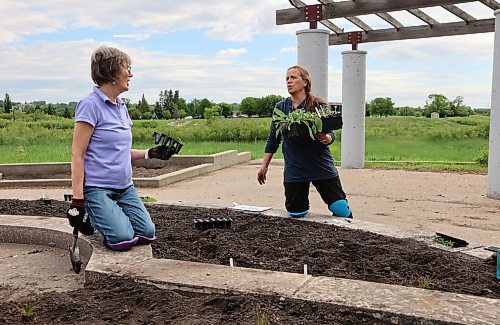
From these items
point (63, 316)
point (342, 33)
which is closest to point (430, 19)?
point (342, 33)

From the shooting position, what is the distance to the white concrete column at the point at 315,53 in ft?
33.2

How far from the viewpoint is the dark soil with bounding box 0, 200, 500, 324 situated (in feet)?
9.05

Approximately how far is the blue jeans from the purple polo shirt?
8 cm

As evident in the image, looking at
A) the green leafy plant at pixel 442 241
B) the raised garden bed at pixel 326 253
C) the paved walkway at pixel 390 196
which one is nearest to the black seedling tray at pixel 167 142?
the raised garden bed at pixel 326 253

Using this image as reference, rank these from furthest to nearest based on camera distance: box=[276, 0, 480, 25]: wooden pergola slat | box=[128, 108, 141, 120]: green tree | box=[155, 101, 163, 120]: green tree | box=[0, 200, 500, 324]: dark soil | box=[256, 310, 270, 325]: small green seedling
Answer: box=[155, 101, 163, 120]: green tree < box=[128, 108, 141, 120]: green tree < box=[276, 0, 480, 25]: wooden pergola slat < box=[0, 200, 500, 324]: dark soil < box=[256, 310, 270, 325]: small green seedling

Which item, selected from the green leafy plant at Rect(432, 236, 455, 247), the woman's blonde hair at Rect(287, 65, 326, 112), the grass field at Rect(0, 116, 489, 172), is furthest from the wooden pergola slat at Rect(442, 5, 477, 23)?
the green leafy plant at Rect(432, 236, 455, 247)

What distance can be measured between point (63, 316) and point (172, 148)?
188 centimetres

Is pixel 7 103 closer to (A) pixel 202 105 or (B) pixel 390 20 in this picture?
(A) pixel 202 105

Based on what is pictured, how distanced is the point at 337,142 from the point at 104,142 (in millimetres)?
16680

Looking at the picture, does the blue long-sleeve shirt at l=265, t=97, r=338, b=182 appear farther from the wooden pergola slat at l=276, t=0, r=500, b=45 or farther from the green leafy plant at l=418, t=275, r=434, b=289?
the wooden pergola slat at l=276, t=0, r=500, b=45

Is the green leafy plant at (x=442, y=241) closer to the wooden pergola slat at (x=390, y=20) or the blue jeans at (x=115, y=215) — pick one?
the blue jeans at (x=115, y=215)

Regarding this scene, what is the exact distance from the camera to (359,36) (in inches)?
517

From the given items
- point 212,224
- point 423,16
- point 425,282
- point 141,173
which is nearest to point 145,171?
point 141,173

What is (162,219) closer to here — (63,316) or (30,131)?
(63,316)
